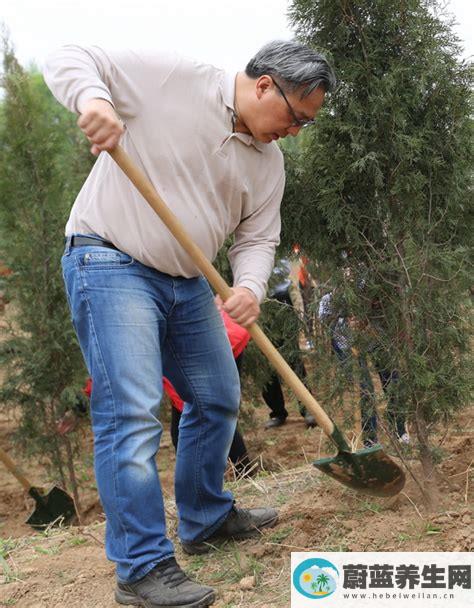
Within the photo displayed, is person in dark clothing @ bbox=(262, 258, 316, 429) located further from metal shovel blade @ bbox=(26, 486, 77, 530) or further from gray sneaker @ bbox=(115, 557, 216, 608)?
metal shovel blade @ bbox=(26, 486, 77, 530)

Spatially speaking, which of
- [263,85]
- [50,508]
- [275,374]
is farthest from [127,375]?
[275,374]

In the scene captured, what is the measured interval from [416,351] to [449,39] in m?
1.45

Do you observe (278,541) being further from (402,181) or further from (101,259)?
(402,181)

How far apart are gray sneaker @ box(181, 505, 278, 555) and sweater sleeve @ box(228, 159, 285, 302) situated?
1.09 meters

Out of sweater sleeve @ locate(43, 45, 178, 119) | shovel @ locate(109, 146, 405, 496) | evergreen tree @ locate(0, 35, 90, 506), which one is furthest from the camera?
evergreen tree @ locate(0, 35, 90, 506)

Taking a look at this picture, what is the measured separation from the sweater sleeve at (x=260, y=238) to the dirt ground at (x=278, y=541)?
1156mm

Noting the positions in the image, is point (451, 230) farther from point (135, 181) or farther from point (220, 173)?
point (135, 181)

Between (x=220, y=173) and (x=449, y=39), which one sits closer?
(x=220, y=173)

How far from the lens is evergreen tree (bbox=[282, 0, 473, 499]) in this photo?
364cm

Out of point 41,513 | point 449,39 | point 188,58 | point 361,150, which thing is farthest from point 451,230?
point 41,513

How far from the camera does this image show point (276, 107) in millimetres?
3178

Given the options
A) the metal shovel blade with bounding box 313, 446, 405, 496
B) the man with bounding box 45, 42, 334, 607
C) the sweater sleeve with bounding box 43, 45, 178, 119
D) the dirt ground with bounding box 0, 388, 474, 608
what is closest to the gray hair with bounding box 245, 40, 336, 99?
the man with bounding box 45, 42, 334, 607

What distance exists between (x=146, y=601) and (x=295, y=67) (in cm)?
212

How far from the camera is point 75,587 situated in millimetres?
3430
